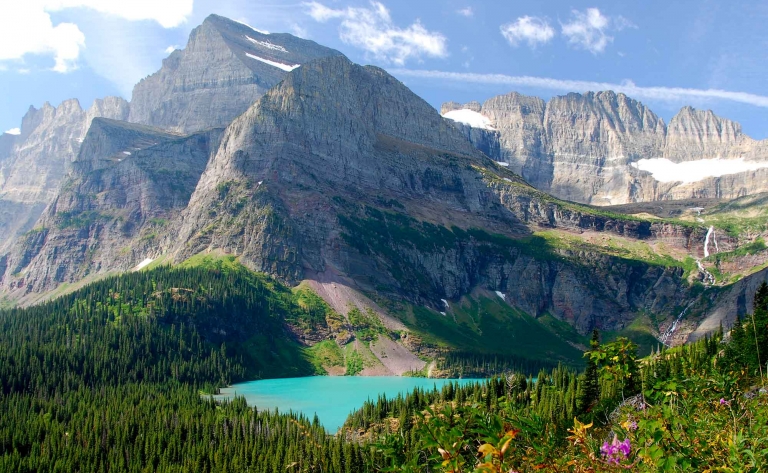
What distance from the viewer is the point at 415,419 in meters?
51.3

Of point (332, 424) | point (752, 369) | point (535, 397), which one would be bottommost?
point (332, 424)

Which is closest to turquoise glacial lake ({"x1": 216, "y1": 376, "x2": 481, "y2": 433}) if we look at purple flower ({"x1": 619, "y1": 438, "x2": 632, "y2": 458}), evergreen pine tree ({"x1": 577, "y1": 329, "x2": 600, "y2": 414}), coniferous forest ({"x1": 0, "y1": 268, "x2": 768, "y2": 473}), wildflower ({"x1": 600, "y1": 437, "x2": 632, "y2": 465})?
coniferous forest ({"x1": 0, "y1": 268, "x2": 768, "y2": 473})

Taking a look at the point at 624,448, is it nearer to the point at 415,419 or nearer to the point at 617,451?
the point at 617,451

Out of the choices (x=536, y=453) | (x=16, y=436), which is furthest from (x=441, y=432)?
(x=16, y=436)

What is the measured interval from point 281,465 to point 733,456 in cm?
8660

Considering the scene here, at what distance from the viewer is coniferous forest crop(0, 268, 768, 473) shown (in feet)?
47.8

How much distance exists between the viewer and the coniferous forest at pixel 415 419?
14.6m

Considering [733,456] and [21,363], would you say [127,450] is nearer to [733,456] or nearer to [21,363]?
[21,363]

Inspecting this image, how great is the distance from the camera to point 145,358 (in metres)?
196

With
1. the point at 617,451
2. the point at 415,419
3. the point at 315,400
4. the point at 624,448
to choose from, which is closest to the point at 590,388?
the point at 415,419

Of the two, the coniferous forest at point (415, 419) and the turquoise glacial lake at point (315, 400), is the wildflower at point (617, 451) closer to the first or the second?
the coniferous forest at point (415, 419)

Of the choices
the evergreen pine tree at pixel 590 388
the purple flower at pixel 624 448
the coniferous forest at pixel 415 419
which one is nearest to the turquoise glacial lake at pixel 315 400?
the coniferous forest at pixel 415 419

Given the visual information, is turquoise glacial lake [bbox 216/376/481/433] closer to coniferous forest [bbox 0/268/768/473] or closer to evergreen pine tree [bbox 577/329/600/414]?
coniferous forest [bbox 0/268/768/473]

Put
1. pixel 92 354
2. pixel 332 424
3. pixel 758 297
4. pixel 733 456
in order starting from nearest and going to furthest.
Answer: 1. pixel 733 456
2. pixel 758 297
3. pixel 332 424
4. pixel 92 354
